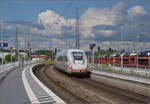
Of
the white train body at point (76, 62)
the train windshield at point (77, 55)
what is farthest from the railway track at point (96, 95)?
the train windshield at point (77, 55)

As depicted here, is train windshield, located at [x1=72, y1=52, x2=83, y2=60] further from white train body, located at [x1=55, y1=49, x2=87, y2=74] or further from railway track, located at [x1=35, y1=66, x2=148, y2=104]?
railway track, located at [x1=35, y1=66, x2=148, y2=104]

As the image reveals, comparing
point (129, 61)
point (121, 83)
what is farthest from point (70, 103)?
point (129, 61)

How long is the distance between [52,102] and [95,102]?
2779 millimetres

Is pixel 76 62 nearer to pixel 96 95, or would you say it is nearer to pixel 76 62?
pixel 76 62

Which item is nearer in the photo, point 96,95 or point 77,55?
point 96,95

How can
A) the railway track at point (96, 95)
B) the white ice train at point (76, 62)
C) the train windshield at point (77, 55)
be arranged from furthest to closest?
1. the train windshield at point (77, 55)
2. the white ice train at point (76, 62)
3. the railway track at point (96, 95)

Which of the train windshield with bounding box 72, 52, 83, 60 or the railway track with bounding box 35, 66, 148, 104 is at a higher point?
the train windshield with bounding box 72, 52, 83, 60

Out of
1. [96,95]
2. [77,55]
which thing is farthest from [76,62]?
[96,95]

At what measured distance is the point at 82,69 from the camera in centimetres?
2472

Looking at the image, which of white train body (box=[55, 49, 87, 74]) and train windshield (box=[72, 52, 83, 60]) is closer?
white train body (box=[55, 49, 87, 74])

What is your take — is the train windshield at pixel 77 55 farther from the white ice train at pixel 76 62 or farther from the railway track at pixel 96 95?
the railway track at pixel 96 95

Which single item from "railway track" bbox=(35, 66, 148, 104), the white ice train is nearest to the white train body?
the white ice train

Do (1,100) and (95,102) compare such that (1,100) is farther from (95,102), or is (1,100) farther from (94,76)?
Answer: (94,76)

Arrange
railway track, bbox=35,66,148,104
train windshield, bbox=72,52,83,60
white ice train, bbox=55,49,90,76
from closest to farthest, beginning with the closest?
railway track, bbox=35,66,148,104, white ice train, bbox=55,49,90,76, train windshield, bbox=72,52,83,60
